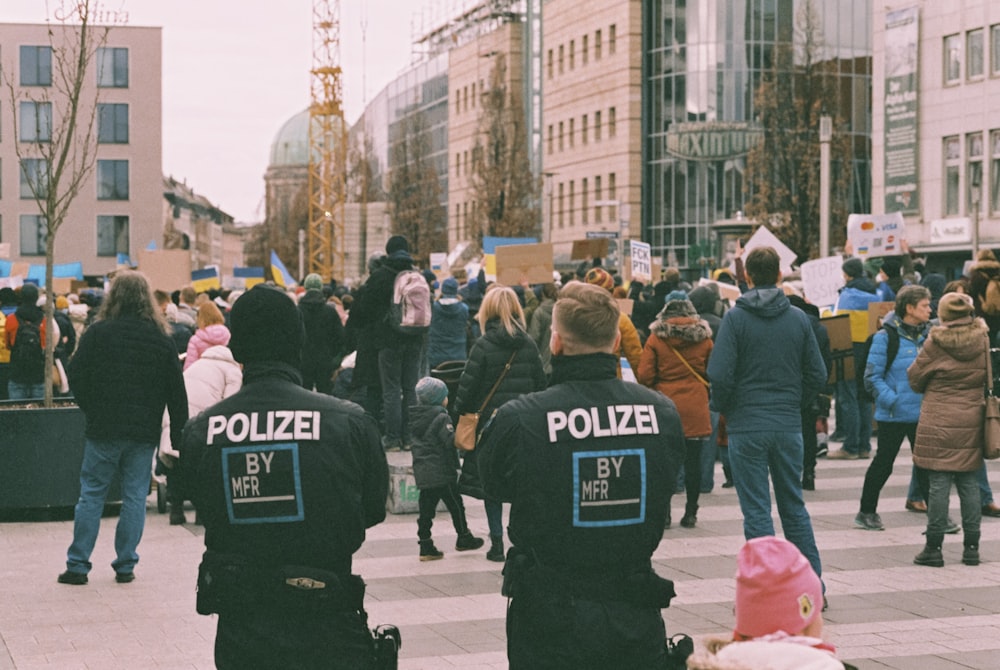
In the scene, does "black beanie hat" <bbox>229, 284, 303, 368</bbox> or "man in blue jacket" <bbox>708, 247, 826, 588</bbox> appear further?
"man in blue jacket" <bbox>708, 247, 826, 588</bbox>

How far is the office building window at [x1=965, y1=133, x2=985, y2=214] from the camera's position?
46.4 meters

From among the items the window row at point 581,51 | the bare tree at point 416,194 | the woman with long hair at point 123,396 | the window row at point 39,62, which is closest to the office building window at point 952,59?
the window row at point 581,51

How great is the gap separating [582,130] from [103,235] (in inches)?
1061

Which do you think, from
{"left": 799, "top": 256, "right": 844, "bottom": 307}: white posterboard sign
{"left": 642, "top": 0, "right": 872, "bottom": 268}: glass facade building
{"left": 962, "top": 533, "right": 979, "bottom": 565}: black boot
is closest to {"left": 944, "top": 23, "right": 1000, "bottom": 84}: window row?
{"left": 642, "top": 0, "right": 872, "bottom": 268}: glass facade building

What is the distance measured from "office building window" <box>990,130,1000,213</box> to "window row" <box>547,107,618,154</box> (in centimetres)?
3052

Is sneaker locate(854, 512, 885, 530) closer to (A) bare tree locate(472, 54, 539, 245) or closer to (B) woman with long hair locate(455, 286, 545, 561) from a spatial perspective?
(B) woman with long hair locate(455, 286, 545, 561)

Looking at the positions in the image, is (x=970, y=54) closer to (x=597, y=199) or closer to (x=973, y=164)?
(x=973, y=164)

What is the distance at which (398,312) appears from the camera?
14695 millimetres

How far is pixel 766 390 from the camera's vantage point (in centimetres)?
845

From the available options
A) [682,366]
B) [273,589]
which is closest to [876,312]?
[682,366]

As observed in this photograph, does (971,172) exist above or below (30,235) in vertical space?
above

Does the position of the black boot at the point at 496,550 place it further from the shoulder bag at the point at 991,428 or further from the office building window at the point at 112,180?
the office building window at the point at 112,180

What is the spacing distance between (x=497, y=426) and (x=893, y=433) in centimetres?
691

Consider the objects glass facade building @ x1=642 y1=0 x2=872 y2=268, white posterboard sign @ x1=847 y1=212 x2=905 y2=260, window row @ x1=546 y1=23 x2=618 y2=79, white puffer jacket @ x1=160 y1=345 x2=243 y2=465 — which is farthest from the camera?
window row @ x1=546 y1=23 x2=618 y2=79
